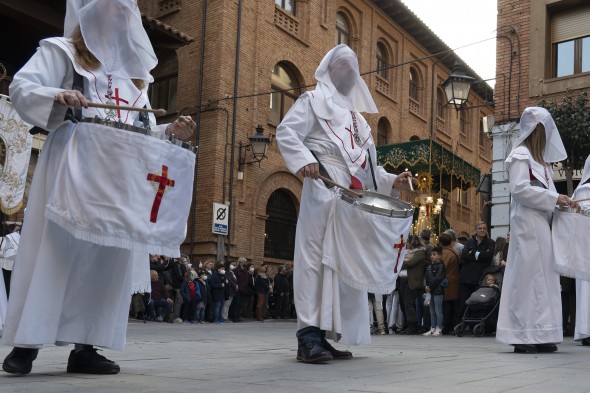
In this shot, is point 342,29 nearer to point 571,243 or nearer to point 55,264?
point 571,243

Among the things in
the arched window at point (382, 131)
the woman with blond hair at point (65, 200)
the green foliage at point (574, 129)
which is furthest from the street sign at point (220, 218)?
the woman with blond hair at point (65, 200)

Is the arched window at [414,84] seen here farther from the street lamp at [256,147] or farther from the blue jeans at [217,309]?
the blue jeans at [217,309]

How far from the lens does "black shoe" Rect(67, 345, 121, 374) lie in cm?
478

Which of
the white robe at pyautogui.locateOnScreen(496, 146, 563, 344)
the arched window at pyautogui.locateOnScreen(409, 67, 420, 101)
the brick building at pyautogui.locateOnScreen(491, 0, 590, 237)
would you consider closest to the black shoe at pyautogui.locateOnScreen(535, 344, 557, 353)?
the white robe at pyautogui.locateOnScreen(496, 146, 563, 344)

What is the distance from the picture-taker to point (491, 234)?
20.1 meters

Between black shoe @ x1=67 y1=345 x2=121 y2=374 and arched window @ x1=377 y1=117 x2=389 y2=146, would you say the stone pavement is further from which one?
arched window @ x1=377 y1=117 x2=389 y2=146

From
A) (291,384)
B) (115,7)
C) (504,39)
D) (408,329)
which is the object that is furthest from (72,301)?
(504,39)

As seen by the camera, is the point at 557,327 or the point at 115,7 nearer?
the point at 115,7

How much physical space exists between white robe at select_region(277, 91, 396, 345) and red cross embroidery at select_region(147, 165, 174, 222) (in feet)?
5.69

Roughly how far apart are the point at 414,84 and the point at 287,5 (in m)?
10.1

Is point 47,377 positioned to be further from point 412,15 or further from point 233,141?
point 412,15

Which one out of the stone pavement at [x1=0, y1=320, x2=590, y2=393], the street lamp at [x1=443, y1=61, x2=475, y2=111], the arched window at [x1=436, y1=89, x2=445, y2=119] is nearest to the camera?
the stone pavement at [x1=0, y1=320, x2=590, y2=393]

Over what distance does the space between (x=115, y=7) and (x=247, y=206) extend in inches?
744

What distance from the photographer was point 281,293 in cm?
2228
